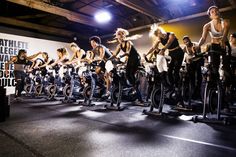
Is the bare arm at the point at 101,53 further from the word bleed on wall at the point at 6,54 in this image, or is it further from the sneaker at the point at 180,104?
the word bleed on wall at the point at 6,54

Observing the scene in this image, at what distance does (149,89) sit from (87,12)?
220 inches

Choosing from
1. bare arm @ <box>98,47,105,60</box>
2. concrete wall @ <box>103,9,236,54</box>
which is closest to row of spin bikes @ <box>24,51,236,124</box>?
bare arm @ <box>98,47,105,60</box>

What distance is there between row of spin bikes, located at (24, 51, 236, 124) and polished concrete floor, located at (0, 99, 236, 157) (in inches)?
22.7

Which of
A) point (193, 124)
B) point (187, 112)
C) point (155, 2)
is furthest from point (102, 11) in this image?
point (193, 124)

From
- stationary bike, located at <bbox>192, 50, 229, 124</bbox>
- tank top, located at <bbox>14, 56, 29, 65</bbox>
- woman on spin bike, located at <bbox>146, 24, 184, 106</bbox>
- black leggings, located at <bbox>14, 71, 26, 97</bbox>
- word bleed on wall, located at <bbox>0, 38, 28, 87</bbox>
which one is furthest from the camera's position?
word bleed on wall, located at <bbox>0, 38, 28, 87</bbox>

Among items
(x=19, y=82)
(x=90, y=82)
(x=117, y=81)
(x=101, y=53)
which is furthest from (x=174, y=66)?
(x=19, y=82)

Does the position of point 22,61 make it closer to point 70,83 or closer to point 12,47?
point 70,83

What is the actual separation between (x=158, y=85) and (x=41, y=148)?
2.59 meters

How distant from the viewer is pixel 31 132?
2480 mm

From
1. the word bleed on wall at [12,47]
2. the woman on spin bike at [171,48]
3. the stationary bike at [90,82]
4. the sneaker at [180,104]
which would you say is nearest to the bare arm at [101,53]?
the stationary bike at [90,82]

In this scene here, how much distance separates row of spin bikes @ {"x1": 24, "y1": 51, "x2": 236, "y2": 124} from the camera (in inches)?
125

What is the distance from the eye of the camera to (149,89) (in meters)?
4.63

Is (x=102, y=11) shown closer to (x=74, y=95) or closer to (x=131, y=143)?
(x=74, y=95)

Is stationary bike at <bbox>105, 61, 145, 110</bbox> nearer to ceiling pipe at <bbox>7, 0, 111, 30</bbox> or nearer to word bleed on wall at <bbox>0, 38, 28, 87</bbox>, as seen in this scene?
ceiling pipe at <bbox>7, 0, 111, 30</bbox>
